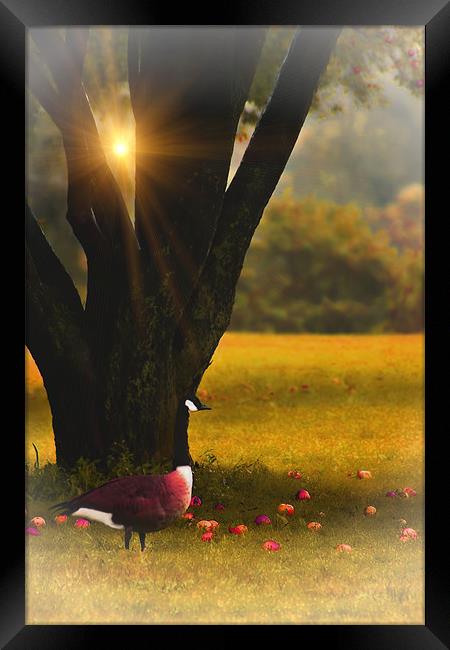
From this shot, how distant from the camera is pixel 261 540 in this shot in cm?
365

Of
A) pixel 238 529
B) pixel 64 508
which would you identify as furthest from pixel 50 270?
pixel 238 529

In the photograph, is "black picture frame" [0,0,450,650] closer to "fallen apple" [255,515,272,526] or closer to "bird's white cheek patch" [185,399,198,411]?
"fallen apple" [255,515,272,526]

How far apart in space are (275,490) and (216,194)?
1.73m

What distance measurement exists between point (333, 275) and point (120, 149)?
3.17 meters

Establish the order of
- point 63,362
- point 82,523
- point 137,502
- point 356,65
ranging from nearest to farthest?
point 137,502
point 82,523
point 63,362
point 356,65

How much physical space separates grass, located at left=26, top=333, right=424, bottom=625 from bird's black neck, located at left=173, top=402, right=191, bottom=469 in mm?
154

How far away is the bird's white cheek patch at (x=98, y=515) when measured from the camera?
3.37m

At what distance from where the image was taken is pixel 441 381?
10.9 ft

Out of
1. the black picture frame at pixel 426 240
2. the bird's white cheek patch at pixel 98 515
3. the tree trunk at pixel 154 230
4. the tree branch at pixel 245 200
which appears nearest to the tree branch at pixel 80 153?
the tree trunk at pixel 154 230

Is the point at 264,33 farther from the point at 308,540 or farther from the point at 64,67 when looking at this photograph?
the point at 308,540

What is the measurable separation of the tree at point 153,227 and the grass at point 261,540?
29 centimetres

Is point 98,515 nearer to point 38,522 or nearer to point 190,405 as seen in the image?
point 38,522

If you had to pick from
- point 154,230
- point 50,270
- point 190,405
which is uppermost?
point 154,230

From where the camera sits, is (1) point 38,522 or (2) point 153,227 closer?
(1) point 38,522
